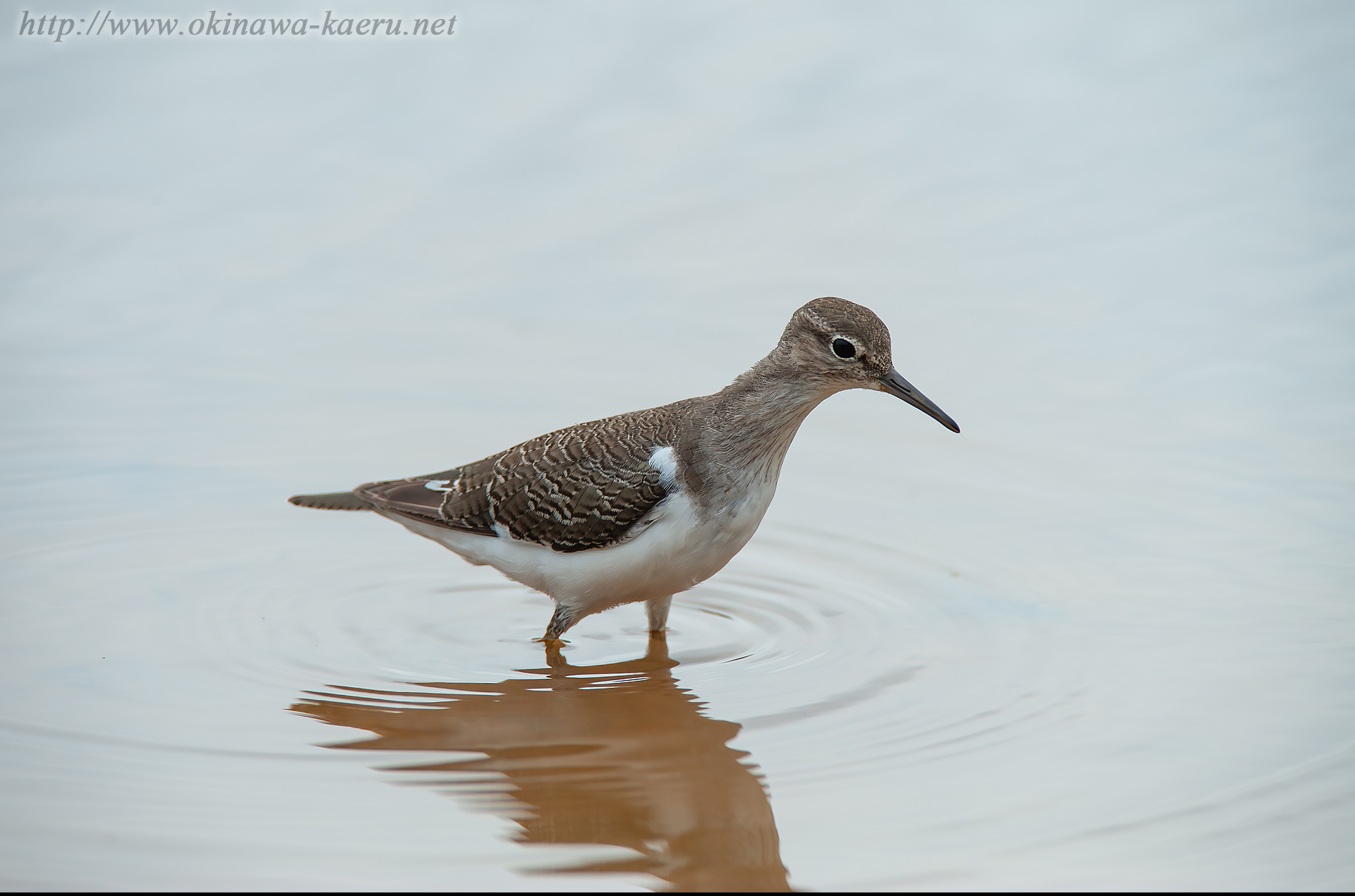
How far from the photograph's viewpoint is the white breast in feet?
25.9

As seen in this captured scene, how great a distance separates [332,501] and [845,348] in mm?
3553

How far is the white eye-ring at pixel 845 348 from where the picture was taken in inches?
313

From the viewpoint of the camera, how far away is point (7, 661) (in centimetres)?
788

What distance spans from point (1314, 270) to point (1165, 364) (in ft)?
6.94

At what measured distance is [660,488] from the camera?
8.03m

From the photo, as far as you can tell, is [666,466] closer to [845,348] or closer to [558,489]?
[558,489]

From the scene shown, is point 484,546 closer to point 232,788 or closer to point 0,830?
point 232,788

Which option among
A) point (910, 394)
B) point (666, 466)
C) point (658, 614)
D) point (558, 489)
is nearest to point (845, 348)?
point (910, 394)

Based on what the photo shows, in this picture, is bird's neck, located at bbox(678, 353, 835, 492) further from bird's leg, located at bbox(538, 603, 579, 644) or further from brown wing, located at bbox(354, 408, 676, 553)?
bird's leg, located at bbox(538, 603, 579, 644)

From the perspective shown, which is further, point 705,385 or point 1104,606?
point 705,385

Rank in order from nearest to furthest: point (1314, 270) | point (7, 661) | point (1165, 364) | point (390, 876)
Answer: point (390, 876) → point (7, 661) → point (1165, 364) → point (1314, 270)

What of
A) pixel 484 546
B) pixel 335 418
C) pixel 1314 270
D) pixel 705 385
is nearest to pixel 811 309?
pixel 484 546

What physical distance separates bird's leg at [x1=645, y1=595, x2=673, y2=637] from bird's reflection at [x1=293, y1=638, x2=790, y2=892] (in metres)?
0.36

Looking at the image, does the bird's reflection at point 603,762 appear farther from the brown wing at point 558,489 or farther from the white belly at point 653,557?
the brown wing at point 558,489
